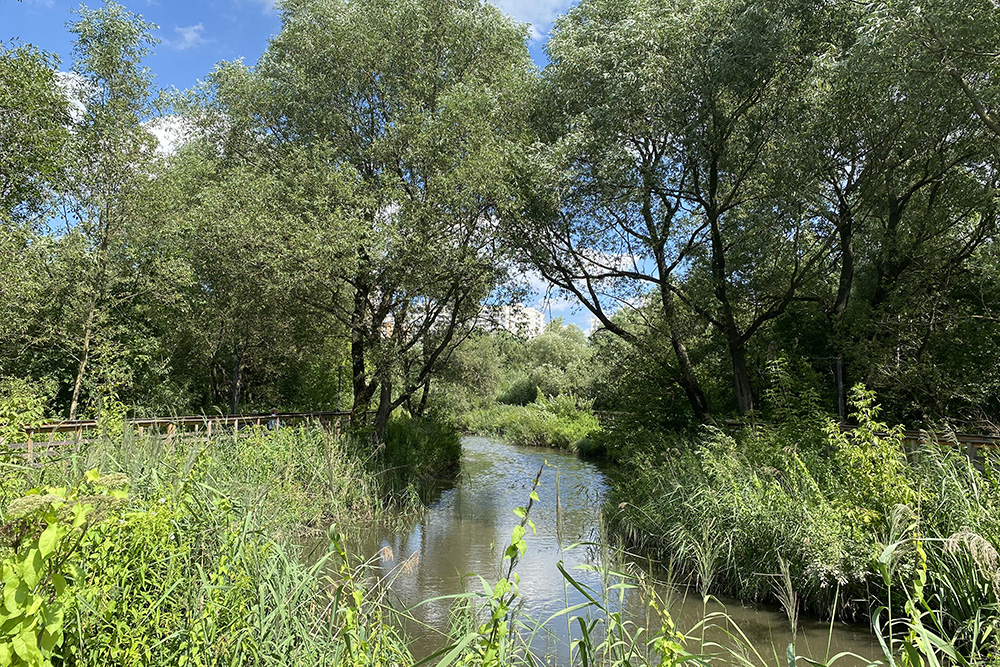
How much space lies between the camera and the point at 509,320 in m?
15.2

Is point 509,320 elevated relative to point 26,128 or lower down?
lower down

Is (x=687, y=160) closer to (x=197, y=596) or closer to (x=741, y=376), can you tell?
(x=741, y=376)

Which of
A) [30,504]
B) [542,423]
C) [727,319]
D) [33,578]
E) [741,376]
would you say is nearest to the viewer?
[33,578]

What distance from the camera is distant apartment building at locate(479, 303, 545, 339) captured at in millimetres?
14945

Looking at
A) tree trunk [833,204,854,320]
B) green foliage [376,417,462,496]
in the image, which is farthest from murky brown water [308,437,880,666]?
tree trunk [833,204,854,320]

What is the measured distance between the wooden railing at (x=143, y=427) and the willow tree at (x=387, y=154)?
7.06 feet

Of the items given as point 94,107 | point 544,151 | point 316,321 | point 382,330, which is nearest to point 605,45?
point 544,151

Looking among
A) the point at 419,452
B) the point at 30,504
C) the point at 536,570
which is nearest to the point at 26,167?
the point at 419,452

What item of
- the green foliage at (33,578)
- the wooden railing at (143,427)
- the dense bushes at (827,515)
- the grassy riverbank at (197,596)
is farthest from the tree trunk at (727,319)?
the green foliage at (33,578)

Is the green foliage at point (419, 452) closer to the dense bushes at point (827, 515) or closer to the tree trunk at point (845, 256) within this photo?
the dense bushes at point (827, 515)

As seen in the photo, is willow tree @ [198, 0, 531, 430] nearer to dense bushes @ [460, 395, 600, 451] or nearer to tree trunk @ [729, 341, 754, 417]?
tree trunk @ [729, 341, 754, 417]

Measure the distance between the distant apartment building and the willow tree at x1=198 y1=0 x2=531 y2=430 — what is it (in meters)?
0.42

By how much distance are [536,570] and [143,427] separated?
24.7ft

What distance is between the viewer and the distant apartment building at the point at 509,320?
14945 mm
